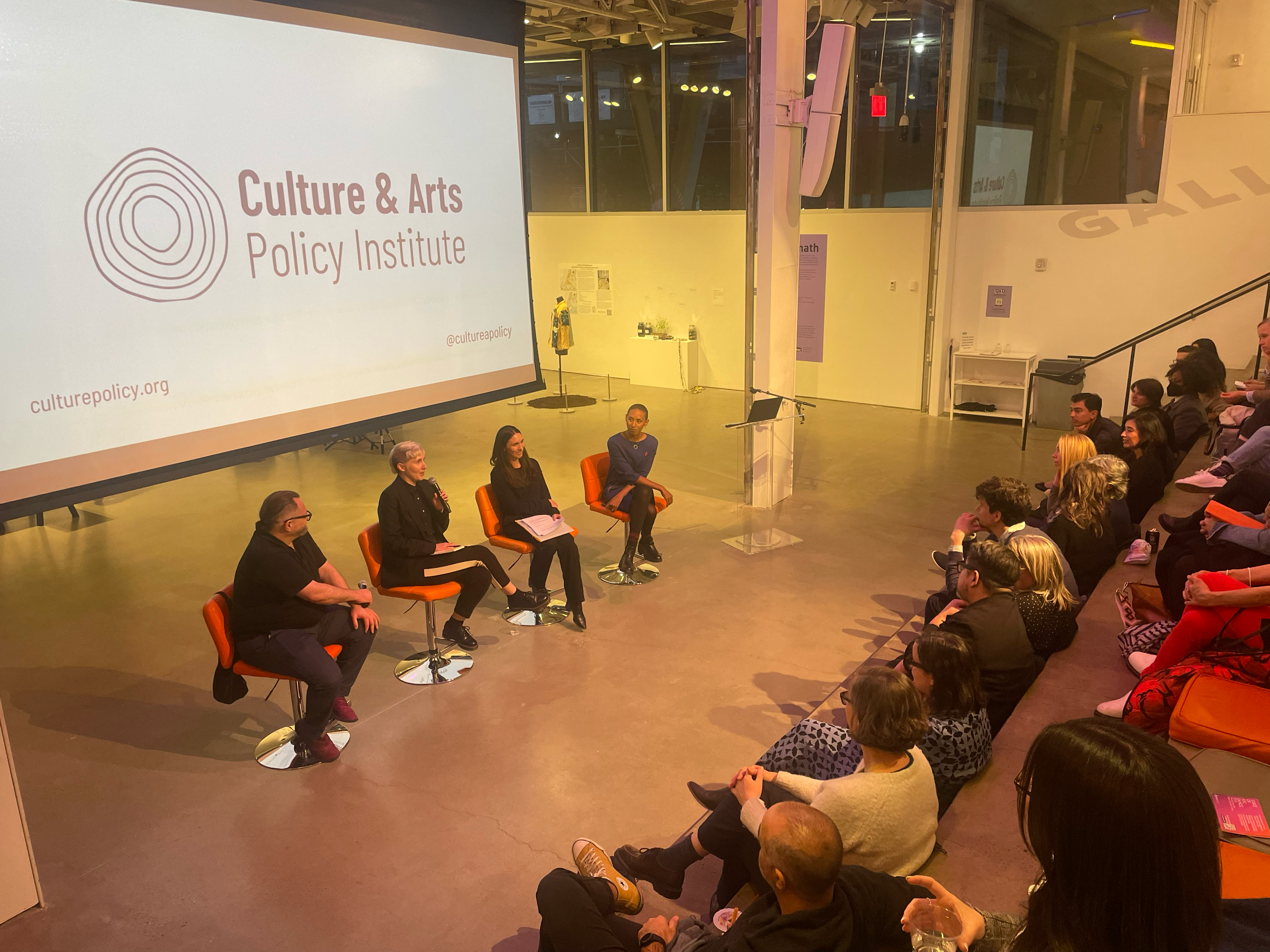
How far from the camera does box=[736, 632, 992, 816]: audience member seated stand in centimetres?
297

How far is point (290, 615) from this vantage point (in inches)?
153

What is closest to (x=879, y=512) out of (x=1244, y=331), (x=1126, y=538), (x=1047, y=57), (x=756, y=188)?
(x=1126, y=538)

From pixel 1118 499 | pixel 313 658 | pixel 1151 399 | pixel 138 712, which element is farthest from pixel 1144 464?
pixel 138 712

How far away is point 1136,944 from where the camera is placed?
1220 millimetres

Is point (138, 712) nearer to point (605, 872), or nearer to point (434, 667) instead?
point (434, 667)

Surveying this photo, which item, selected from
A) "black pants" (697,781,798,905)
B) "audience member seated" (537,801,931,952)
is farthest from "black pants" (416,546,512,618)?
"audience member seated" (537,801,931,952)

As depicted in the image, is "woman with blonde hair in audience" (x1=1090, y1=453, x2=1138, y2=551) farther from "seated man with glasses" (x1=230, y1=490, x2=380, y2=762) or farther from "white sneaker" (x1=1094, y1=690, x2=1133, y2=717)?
"seated man with glasses" (x1=230, y1=490, x2=380, y2=762)

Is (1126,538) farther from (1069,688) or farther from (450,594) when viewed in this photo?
(450,594)

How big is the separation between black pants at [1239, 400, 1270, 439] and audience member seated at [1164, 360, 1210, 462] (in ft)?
2.65

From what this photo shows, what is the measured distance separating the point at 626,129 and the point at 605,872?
11.4 meters

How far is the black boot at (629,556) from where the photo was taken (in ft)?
19.6

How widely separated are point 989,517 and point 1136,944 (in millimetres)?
Result: 3627

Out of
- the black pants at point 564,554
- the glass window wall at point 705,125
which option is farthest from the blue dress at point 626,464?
the glass window wall at point 705,125

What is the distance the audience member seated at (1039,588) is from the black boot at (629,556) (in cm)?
267
